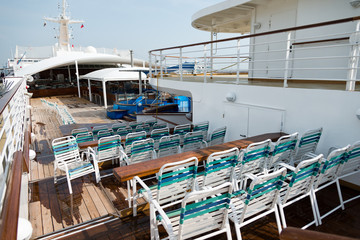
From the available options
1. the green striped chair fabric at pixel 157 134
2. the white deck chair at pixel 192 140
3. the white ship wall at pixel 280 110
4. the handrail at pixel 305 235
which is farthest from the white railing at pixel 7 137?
the white ship wall at pixel 280 110

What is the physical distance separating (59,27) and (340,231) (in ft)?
128

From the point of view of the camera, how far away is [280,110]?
4.82 metres

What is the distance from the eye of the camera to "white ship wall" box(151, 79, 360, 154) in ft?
12.8

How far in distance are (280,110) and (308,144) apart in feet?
3.55

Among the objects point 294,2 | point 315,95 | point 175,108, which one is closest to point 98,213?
point 315,95

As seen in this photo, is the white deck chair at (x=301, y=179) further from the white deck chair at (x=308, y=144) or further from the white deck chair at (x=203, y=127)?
the white deck chair at (x=203, y=127)

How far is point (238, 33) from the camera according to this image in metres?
11.2

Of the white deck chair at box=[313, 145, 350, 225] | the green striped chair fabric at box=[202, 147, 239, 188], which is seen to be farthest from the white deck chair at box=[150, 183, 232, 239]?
the white deck chair at box=[313, 145, 350, 225]

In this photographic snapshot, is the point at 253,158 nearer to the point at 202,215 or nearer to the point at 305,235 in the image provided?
the point at 202,215

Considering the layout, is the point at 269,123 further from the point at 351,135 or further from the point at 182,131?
the point at 182,131

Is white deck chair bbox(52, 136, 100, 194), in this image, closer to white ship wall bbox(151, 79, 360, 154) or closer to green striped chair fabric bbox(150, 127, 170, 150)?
green striped chair fabric bbox(150, 127, 170, 150)

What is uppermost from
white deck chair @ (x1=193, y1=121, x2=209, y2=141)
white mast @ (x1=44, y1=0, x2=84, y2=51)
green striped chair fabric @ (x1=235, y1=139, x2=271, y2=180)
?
white mast @ (x1=44, y1=0, x2=84, y2=51)

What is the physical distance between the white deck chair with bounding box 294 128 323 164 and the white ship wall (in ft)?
1.10

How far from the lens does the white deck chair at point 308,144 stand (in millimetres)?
3843
